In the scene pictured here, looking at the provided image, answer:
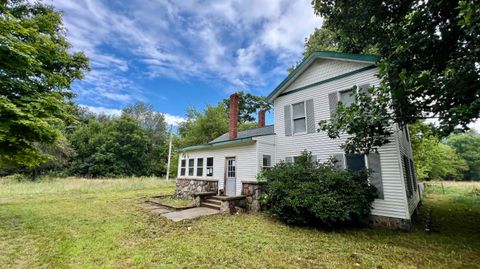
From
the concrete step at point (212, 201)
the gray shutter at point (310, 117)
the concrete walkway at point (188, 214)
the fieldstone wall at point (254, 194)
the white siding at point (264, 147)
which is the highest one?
the gray shutter at point (310, 117)

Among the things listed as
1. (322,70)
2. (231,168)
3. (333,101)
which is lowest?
(231,168)

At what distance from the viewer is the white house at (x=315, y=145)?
7.02 metres

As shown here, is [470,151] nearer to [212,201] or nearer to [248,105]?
[248,105]

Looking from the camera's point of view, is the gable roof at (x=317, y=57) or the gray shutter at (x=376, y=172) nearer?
the gray shutter at (x=376, y=172)

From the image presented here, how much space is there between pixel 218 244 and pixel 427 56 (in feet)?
24.5

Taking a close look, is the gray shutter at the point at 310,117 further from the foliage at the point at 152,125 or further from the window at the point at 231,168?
the foliage at the point at 152,125

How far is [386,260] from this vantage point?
4.21m

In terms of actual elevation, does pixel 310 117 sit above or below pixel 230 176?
above

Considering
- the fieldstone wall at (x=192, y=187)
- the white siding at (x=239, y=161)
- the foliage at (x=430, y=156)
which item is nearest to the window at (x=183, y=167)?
the fieldstone wall at (x=192, y=187)

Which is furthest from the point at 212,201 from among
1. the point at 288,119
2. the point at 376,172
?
the point at 376,172

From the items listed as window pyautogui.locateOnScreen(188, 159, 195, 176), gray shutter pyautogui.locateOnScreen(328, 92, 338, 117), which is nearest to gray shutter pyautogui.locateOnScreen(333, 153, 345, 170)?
gray shutter pyautogui.locateOnScreen(328, 92, 338, 117)

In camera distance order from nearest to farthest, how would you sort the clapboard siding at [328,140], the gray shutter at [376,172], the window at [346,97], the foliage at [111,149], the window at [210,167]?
the clapboard siding at [328,140] → the gray shutter at [376,172] → the window at [346,97] → the window at [210,167] → the foliage at [111,149]

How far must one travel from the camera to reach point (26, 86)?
6.61 m

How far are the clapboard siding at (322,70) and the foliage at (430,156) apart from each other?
11.4 ft
